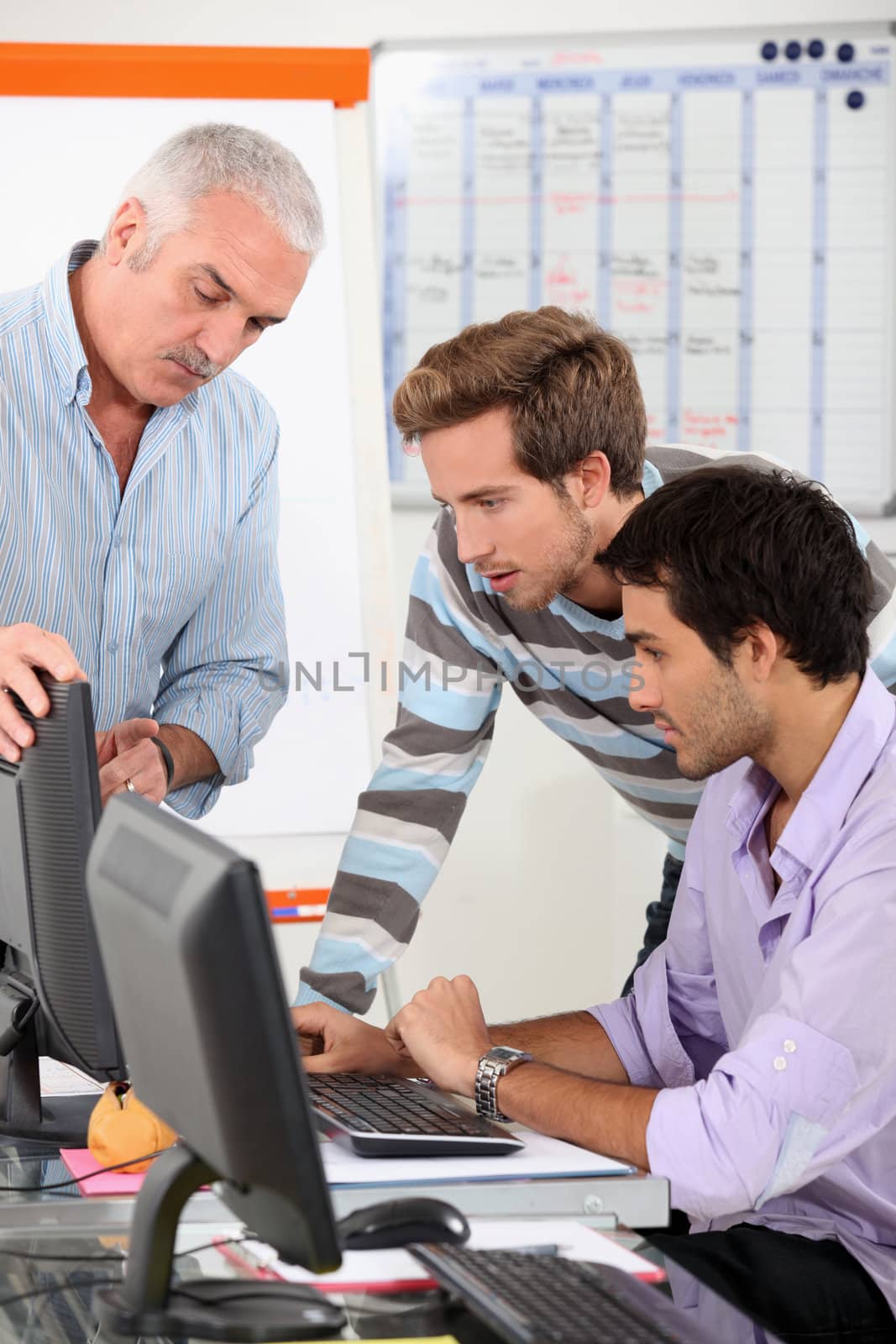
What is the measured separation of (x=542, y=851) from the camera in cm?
312

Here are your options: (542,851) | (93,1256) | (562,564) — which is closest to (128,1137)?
(93,1256)

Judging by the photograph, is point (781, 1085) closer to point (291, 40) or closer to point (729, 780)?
point (729, 780)

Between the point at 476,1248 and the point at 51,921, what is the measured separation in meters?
0.42

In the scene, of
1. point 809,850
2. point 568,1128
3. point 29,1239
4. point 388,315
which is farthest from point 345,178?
point 29,1239

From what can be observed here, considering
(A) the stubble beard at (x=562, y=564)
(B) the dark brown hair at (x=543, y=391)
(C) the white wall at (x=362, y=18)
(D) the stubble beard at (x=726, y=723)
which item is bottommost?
(D) the stubble beard at (x=726, y=723)

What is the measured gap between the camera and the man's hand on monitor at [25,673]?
1.12 meters

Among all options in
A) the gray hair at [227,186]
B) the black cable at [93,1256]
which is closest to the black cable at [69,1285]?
the black cable at [93,1256]

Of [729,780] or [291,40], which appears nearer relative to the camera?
[729,780]

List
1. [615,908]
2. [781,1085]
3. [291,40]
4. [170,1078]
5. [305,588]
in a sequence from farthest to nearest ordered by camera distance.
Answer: [615,908] < [291,40] < [305,588] < [781,1085] < [170,1078]

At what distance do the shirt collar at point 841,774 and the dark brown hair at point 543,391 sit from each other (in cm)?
52

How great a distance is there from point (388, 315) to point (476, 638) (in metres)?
1.32

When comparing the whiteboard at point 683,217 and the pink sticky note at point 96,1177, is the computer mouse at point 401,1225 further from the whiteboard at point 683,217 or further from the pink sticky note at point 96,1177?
the whiteboard at point 683,217

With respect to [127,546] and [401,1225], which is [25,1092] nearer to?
[401,1225]

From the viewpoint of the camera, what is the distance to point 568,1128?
1.21 m
